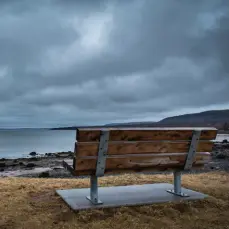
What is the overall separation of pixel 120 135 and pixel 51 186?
277cm

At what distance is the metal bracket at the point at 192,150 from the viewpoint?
6.11m

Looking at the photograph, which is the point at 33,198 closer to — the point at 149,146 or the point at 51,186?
the point at 51,186

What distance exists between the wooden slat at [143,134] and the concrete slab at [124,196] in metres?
1.06

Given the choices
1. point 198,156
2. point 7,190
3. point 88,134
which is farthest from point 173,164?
point 7,190

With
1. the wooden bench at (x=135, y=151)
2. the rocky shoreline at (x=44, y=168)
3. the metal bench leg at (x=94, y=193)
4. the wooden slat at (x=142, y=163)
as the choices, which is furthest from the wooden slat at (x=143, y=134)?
the rocky shoreline at (x=44, y=168)

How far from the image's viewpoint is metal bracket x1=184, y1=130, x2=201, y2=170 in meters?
6.11

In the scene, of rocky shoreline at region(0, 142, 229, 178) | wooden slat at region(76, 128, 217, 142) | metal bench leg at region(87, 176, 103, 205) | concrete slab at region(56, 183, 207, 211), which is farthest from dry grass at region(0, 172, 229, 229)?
rocky shoreline at region(0, 142, 229, 178)

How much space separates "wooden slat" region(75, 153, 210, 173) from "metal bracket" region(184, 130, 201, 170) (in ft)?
0.25

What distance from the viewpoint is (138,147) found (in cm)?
574

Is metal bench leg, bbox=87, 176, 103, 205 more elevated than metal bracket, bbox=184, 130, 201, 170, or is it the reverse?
metal bracket, bbox=184, 130, 201, 170

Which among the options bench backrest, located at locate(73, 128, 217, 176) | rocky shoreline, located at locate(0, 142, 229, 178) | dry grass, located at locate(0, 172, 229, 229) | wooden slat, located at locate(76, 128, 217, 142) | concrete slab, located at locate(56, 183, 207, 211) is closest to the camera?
dry grass, located at locate(0, 172, 229, 229)

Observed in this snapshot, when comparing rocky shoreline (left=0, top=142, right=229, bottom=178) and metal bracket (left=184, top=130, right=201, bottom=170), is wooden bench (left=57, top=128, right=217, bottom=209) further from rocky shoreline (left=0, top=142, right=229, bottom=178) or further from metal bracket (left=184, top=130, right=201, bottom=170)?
rocky shoreline (left=0, top=142, right=229, bottom=178)

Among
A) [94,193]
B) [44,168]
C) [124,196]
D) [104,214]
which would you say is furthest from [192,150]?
[44,168]

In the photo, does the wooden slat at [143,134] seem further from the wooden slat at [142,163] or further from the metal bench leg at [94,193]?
the metal bench leg at [94,193]
